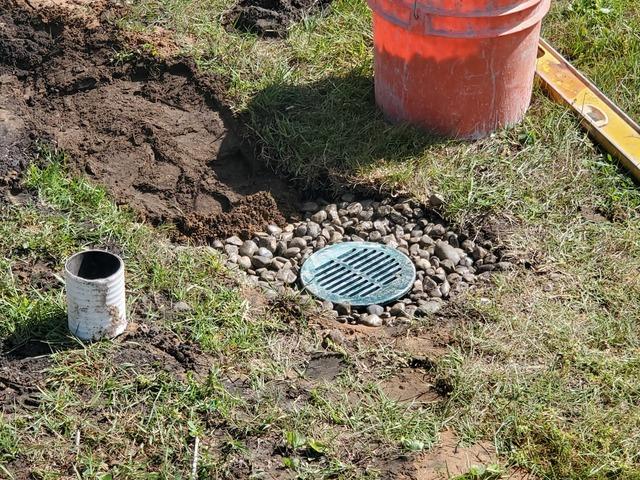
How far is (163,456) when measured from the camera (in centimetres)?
375

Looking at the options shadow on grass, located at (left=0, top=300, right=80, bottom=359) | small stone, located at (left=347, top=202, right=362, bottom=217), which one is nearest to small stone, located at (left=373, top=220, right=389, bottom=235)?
small stone, located at (left=347, top=202, right=362, bottom=217)

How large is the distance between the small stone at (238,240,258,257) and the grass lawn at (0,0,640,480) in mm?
197

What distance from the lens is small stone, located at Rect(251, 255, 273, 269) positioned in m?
4.89

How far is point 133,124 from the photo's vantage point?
558cm

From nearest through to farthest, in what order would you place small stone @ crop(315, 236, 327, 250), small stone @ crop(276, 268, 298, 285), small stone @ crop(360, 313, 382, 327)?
small stone @ crop(360, 313, 382, 327) → small stone @ crop(276, 268, 298, 285) → small stone @ crop(315, 236, 327, 250)

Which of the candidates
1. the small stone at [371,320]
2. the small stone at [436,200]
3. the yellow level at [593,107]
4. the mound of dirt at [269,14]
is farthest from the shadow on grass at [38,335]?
the yellow level at [593,107]

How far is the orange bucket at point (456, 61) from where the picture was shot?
512 centimetres

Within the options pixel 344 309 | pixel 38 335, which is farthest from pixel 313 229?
pixel 38 335

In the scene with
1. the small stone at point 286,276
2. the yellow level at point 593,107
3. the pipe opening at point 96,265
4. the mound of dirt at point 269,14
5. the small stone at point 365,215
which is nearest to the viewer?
the pipe opening at point 96,265

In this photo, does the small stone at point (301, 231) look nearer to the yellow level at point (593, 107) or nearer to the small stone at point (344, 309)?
the small stone at point (344, 309)

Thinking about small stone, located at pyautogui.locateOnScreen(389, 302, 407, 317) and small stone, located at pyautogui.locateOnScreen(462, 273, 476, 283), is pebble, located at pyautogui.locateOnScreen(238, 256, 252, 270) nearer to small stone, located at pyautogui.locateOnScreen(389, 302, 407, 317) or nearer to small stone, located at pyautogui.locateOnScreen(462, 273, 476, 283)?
small stone, located at pyautogui.locateOnScreen(389, 302, 407, 317)

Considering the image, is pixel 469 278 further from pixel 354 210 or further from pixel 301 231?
pixel 301 231

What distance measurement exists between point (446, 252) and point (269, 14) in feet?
7.05

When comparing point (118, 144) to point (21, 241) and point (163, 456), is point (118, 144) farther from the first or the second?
point (163, 456)
